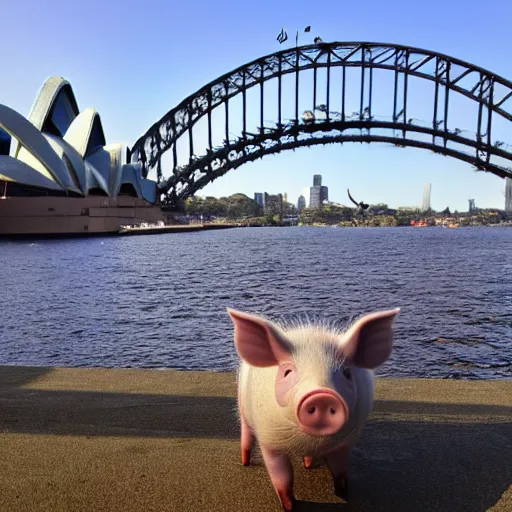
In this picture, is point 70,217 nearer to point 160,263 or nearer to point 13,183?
point 13,183

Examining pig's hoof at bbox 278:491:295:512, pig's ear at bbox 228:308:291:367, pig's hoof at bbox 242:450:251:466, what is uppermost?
pig's ear at bbox 228:308:291:367

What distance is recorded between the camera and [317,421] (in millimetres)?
2430

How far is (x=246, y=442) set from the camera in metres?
3.50

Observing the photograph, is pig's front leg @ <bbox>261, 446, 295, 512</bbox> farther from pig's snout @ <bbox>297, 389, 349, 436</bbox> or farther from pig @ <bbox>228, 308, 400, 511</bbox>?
pig's snout @ <bbox>297, 389, 349, 436</bbox>

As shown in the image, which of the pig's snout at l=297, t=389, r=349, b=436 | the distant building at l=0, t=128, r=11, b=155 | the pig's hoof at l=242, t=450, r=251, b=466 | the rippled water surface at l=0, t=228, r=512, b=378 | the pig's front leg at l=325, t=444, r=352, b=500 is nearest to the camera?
the pig's snout at l=297, t=389, r=349, b=436

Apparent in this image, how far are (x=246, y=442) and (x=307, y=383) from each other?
1.21 m

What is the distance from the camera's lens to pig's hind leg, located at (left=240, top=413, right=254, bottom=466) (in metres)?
3.46

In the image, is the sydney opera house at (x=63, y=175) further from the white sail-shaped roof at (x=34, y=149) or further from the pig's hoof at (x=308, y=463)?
the pig's hoof at (x=308, y=463)

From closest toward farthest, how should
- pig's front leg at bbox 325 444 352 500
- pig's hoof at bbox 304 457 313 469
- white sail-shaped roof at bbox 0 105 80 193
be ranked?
pig's front leg at bbox 325 444 352 500, pig's hoof at bbox 304 457 313 469, white sail-shaped roof at bbox 0 105 80 193

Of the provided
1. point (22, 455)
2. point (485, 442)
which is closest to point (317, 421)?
point (485, 442)

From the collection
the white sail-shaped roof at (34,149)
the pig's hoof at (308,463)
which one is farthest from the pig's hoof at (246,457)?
the white sail-shaped roof at (34,149)

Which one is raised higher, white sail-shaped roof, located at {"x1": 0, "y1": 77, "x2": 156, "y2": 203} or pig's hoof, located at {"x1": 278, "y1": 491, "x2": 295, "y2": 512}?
white sail-shaped roof, located at {"x1": 0, "y1": 77, "x2": 156, "y2": 203}

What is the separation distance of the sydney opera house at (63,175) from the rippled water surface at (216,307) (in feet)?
109

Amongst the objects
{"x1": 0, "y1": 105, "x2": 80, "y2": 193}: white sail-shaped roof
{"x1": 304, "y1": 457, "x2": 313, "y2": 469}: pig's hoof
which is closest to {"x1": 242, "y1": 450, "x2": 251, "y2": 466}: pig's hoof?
{"x1": 304, "y1": 457, "x2": 313, "y2": 469}: pig's hoof
